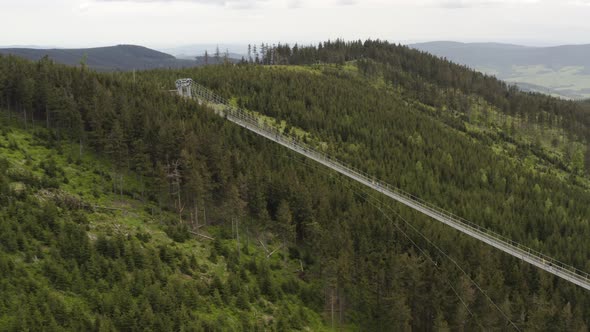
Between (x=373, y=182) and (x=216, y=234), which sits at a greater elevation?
(x=373, y=182)

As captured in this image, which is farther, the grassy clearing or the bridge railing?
the bridge railing

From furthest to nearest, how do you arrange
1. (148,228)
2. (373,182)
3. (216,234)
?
(373,182), (216,234), (148,228)

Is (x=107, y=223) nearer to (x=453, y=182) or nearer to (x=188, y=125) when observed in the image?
(x=188, y=125)

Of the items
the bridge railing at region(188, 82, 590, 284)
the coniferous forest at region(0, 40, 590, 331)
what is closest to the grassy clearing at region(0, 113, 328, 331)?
Result: the coniferous forest at region(0, 40, 590, 331)

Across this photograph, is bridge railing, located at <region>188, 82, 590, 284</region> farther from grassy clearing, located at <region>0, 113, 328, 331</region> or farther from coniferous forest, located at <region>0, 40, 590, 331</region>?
grassy clearing, located at <region>0, 113, 328, 331</region>

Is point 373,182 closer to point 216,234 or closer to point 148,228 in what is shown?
point 216,234

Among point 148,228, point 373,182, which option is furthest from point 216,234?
point 373,182

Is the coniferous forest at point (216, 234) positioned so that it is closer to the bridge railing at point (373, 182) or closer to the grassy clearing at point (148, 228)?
the grassy clearing at point (148, 228)

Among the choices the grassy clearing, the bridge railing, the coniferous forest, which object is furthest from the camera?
the bridge railing

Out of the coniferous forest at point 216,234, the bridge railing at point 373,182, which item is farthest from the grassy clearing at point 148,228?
the bridge railing at point 373,182

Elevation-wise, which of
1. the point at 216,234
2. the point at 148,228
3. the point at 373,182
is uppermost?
the point at 373,182
